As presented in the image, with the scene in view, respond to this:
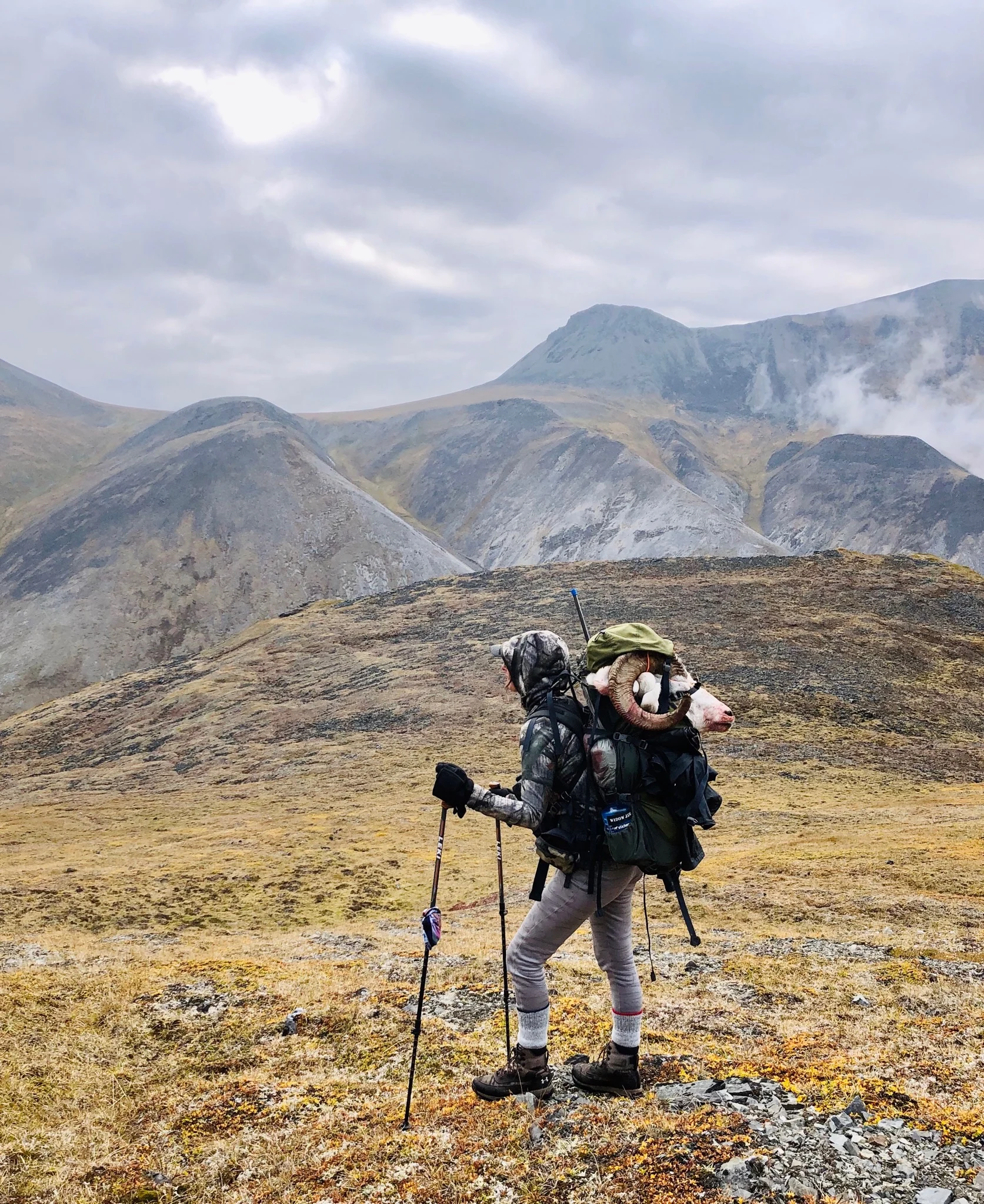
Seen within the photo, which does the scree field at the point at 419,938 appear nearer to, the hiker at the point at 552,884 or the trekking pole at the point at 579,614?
the hiker at the point at 552,884

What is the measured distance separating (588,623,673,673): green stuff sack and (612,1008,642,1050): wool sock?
285 centimetres

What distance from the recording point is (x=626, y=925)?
6340 millimetres

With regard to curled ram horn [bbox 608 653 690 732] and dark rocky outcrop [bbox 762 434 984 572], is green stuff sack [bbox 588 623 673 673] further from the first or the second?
dark rocky outcrop [bbox 762 434 984 572]

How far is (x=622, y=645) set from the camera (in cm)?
623

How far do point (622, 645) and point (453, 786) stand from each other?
1729mm

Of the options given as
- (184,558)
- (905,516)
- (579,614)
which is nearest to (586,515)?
(184,558)

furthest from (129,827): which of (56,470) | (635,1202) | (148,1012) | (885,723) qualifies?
(56,470)

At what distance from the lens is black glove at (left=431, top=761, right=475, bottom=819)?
19.4ft

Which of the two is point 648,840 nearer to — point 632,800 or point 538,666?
point 632,800

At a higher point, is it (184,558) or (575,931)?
(184,558)

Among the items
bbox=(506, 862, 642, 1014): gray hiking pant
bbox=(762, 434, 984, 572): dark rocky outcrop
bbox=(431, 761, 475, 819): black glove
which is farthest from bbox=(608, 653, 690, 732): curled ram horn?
bbox=(762, 434, 984, 572): dark rocky outcrop

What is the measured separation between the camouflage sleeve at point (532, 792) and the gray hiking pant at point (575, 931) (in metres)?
0.63

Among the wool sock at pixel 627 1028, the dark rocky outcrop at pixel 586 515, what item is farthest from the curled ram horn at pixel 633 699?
the dark rocky outcrop at pixel 586 515

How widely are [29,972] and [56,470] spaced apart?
210 metres
